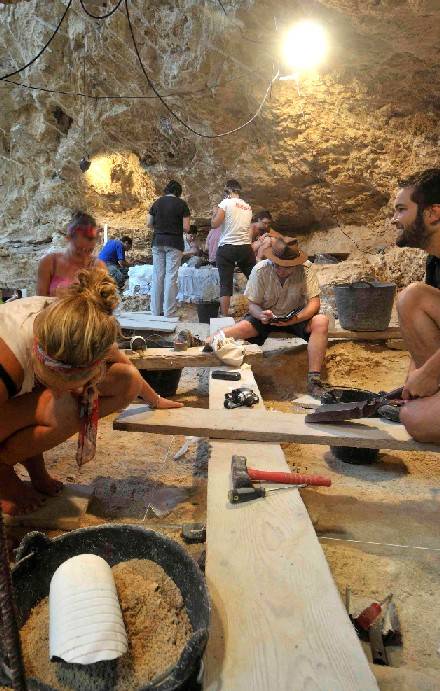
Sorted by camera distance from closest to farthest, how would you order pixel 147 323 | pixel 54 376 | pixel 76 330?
pixel 76 330, pixel 54 376, pixel 147 323

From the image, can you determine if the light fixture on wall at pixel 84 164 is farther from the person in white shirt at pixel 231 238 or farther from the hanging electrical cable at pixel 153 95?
the person in white shirt at pixel 231 238

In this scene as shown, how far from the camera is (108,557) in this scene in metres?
1.35

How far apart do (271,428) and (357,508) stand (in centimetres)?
63

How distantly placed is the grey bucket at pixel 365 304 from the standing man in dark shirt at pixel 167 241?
2.59 m

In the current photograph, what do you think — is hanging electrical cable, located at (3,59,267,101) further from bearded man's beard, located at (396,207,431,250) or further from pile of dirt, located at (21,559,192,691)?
pile of dirt, located at (21,559,192,691)

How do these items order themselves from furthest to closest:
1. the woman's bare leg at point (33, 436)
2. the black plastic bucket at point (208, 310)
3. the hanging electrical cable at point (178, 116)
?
the hanging electrical cable at point (178, 116) < the black plastic bucket at point (208, 310) < the woman's bare leg at point (33, 436)

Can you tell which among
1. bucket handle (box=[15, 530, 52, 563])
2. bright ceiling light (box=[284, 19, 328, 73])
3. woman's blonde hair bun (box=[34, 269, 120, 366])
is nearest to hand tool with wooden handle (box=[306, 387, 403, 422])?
woman's blonde hair bun (box=[34, 269, 120, 366])

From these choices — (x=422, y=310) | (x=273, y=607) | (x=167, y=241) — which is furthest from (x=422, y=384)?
(x=167, y=241)

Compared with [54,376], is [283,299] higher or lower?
higher

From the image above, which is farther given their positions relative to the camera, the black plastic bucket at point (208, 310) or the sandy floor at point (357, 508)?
the black plastic bucket at point (208, 310)

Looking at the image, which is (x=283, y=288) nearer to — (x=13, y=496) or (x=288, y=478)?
(x=288, y=478)

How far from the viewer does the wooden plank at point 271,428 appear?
7.08ft

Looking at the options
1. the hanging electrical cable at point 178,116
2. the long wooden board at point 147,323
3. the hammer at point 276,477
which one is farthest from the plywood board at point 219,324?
the hanging electrical cable at point 178,116

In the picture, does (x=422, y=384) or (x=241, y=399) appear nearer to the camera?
(x=422, y=384)
